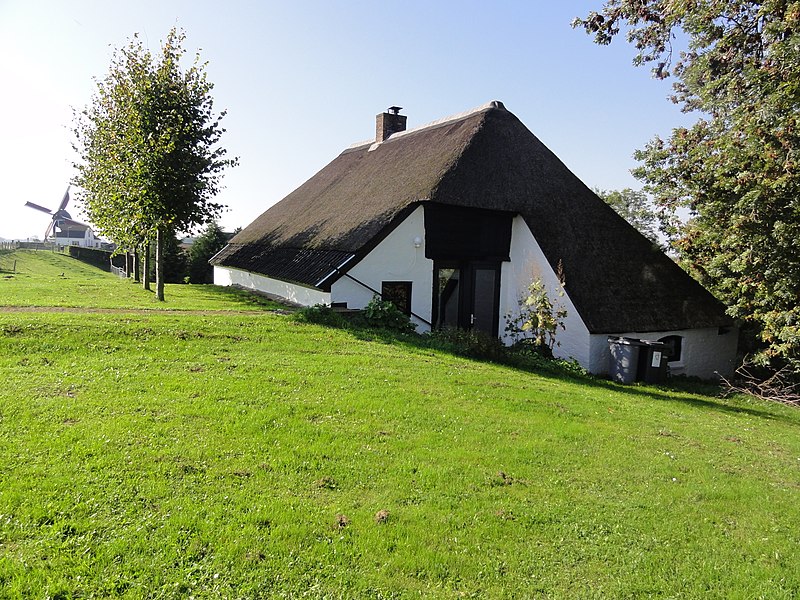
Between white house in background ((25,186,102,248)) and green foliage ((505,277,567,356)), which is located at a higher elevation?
white house in background ((25,186,102,248))

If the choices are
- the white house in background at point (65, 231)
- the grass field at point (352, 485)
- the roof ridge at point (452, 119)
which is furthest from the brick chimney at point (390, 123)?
the white house in background at point (65, 231)

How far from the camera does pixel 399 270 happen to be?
15.6 m

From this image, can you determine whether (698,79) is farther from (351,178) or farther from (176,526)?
(176,526)

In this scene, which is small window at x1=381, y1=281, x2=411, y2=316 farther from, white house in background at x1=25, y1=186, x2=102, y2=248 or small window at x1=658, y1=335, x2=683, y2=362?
white house in background at x1=25, y1=186, x2=102, y2=248

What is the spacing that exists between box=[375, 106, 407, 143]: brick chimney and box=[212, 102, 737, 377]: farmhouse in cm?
640

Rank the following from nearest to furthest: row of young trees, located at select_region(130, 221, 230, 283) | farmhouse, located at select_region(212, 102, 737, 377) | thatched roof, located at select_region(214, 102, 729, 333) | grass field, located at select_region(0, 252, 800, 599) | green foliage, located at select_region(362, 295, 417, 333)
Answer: grass field, located at select_region(0, 252, 800, 599)
green foliage, located at select_region(362, 295, 417, 333)
farmhouse, located at select_region(212, 102, 737, 377)
thatched roof, located at select_region(214, 102, 729, 333)
row of young trees, located at select_region(130, 221, 230, 283)

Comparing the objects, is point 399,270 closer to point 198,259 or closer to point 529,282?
point 529,282

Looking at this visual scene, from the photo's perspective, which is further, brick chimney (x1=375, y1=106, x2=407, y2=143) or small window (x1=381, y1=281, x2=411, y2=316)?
brick chimney (x1=375, y1=106, x2=407, y2=143)

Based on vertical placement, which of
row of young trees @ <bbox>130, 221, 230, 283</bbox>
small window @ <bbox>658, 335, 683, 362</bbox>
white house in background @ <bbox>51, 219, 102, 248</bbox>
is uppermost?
white house in background @ <bbox>51, 219, 102, 248</bbox>

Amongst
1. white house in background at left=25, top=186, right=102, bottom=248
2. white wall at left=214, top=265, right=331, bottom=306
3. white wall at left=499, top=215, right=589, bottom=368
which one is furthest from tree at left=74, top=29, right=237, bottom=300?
white house in background at left=25, top=186, right=102, bottom=248

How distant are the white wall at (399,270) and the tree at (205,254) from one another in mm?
20516

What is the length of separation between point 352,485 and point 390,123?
22.5 meters

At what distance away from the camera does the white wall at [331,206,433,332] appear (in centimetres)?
1494

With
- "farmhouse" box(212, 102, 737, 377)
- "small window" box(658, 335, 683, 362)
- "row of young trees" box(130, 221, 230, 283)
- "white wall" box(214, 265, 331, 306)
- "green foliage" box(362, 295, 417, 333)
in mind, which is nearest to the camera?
"green foliage" box(362, 295, 417, 333)
